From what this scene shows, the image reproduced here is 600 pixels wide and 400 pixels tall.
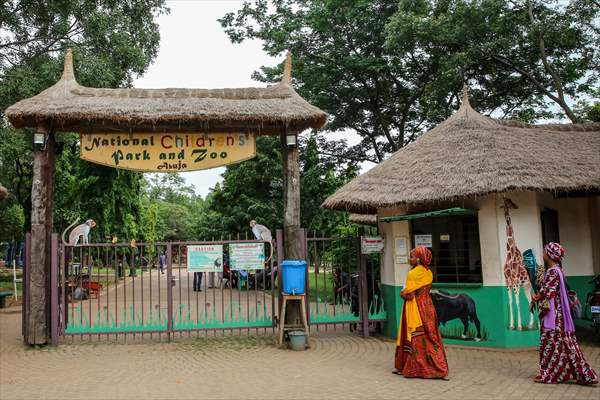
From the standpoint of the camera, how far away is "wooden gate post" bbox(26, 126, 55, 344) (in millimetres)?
8500

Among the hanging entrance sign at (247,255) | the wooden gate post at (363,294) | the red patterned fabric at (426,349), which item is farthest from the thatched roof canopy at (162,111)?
the red patterned fabric at (426,349)

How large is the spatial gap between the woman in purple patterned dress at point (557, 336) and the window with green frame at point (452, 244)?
264 centimetres

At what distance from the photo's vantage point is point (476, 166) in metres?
8.43

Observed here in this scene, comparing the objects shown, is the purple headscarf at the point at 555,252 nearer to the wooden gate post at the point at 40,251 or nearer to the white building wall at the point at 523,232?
the white building wall at the point at 523,232

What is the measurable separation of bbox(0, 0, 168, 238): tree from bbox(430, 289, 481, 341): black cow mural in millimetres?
11682

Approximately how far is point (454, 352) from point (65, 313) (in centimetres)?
659

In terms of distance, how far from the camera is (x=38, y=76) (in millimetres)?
16531

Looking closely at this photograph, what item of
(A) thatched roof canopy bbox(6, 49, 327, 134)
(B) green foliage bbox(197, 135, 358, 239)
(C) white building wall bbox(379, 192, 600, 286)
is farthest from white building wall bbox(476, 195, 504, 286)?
(B) green foliage bbox(197, 135, 358, 239)

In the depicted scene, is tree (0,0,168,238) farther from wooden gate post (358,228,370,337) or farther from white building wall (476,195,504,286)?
white building wall (476,195,504,286)

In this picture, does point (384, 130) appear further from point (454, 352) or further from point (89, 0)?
point (454, 352)

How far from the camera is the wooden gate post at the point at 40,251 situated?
8.50 metres

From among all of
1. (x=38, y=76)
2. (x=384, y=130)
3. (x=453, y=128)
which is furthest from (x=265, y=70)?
(x=453, y=128)

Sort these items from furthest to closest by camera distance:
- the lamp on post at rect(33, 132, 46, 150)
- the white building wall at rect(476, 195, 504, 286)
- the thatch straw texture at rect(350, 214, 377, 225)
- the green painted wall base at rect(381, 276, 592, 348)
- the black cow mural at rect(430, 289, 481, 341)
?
the thatch straw texture at rect(350, 214, 377, 225)
the lamp on post at rect(33, 132, 46, 150)
the black cow mural at rect(430, 289, 481, 341)
the white building wall at rect(476, 195, 504, 286)
the green painted wall base at rect(381, 276, 592, 348)

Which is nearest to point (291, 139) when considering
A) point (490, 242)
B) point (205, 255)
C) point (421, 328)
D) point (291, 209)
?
point (291, 209)
